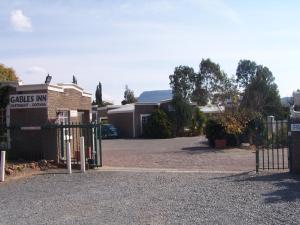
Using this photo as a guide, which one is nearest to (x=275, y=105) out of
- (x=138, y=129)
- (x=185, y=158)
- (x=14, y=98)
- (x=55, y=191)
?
(x=138, y=129)

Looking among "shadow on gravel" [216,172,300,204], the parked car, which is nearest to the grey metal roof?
the parked car

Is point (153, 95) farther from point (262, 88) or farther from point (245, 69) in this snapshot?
point (262, 88)

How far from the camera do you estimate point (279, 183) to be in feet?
42.7

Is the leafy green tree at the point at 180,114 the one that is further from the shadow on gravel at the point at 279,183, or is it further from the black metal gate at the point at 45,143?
the shadow on gravel at the point at 279,183

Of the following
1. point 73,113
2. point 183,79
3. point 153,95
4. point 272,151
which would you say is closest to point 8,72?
point 183,79

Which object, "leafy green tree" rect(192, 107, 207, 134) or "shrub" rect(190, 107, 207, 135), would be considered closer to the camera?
"shrub" rect(190, 107, 207, 135)

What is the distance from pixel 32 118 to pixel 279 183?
9.99 metres

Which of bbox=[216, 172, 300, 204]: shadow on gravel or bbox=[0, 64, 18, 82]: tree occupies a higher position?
bbox=[0, 64, 18, 82]: tree

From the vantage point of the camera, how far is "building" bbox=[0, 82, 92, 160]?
18.9m

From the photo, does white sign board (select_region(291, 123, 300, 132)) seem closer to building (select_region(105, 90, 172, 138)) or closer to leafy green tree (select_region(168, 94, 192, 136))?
leafy green tree (select_region(168, 94, 192, 136))

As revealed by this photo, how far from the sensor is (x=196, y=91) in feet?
214

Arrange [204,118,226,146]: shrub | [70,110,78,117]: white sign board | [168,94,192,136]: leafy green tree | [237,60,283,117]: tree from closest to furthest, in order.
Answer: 1. [70,110,78,117]: white sign board
2. [204,118,226,146]: shrub
3. [237,60,283,117]: tree
4. [168,94,192,136]: leafy green tree

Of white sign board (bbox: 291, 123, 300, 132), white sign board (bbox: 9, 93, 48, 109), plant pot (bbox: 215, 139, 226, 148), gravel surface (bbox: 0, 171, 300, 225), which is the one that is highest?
white sign board (bbox: 9, 93, 48, 109)


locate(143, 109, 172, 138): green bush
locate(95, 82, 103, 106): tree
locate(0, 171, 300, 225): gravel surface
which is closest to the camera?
locate(0, 171, 300, 225): gravel surface
